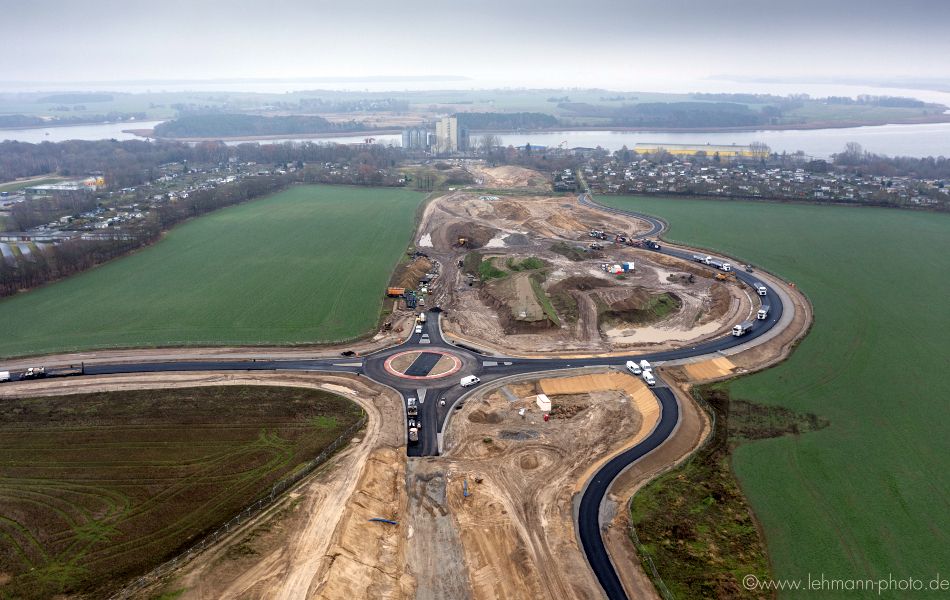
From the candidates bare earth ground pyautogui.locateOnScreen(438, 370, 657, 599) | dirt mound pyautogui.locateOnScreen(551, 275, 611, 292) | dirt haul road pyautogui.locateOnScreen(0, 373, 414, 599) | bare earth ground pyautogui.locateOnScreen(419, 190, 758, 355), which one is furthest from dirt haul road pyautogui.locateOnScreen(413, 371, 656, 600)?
dirt mound pyautogui.locateOnScreen(551, 275, 611, 292)

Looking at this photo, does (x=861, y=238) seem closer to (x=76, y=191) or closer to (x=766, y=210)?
(x=766, y=210)

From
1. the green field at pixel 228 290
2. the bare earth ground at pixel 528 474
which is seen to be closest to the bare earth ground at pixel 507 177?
the green field at pixel 228 290

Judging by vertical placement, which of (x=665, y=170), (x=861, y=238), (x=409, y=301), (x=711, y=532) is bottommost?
(x=711, y=532)

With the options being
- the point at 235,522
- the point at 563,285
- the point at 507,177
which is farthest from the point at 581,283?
the point at 507,177

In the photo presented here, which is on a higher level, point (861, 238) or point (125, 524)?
point (861, 238)

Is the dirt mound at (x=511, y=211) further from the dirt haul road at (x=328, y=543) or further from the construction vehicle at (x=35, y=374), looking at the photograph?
the construction vehicle at (x=35, y=374)

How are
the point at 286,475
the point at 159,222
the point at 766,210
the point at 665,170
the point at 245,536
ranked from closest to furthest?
the point at 245,536 → the point at 286,475 → the point at 159,222 → the point at 766,210 → the point at 665,170

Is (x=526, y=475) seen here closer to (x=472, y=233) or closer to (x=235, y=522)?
(x=235, y=522)

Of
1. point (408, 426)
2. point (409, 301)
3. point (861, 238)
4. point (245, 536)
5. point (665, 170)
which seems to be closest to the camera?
point (245, 536)

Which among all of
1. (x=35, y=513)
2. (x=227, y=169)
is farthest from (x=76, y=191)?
(x=35, y=513)
